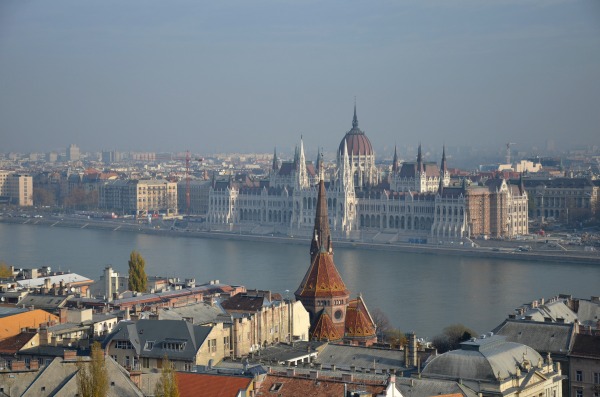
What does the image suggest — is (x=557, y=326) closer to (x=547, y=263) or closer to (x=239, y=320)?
(x=239, y=320)

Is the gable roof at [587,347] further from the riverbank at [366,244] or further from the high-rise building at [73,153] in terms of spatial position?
the high-rise building at [73,153]

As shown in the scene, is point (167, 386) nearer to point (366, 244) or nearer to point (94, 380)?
point (94, 380)

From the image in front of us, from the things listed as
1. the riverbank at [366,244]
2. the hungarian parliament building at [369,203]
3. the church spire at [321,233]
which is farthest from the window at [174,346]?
the hungarian parliament building at [369,203]

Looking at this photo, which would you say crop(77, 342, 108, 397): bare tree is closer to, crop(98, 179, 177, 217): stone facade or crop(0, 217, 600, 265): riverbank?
crop(0, 217, 600, 265): riverbank

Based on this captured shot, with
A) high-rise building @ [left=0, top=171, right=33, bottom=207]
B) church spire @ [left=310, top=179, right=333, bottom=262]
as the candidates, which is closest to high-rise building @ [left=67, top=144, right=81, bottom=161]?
high-rise building @ [left=0, top=171, right=33, bottom=207]

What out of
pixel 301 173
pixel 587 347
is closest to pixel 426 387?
pixel 587 347

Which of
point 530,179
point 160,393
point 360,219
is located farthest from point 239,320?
point 530,179
